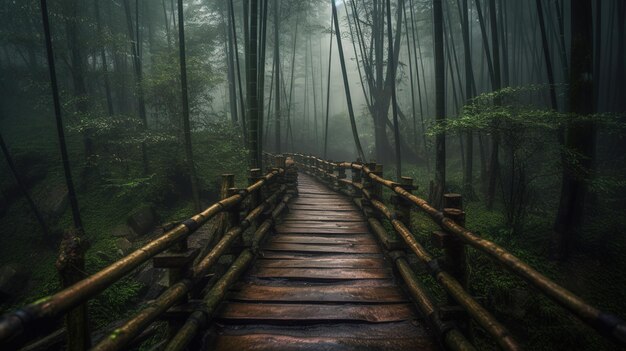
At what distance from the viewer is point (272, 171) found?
635 centimetres

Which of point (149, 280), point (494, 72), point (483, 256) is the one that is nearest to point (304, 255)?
point (483, 256)

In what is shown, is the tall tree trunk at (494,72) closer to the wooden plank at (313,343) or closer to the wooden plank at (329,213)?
the wooden plank at (329,213)

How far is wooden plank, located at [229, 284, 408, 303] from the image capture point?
3.04 m

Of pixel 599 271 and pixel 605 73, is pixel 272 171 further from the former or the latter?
pixel 605 73

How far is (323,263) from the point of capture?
3.97m

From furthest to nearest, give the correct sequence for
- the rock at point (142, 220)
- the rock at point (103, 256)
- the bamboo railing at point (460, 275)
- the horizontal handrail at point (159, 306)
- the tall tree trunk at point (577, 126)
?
the rock at point (142, 220) < the rock at point (103, 256) < the tall tree trunk at point (577, 126) < the horizontal handrail at point (159, 306) < the bamboo railing at point (460, 275)

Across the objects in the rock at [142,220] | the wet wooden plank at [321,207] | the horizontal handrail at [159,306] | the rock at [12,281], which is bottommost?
the rock at [12,281]

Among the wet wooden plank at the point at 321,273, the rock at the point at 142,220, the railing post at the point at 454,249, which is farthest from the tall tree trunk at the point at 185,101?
the railing post at the point at 454,249

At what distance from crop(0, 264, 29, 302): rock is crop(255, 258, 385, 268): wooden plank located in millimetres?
7315

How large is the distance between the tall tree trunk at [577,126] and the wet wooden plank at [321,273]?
13.6ft

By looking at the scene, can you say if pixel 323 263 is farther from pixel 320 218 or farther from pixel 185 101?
pixel 185 101

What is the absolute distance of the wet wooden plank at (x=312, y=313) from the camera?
8.87 ft

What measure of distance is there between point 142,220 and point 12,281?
3.12 metres

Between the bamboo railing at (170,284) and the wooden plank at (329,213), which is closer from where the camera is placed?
the bamboo railing at (170,284)
